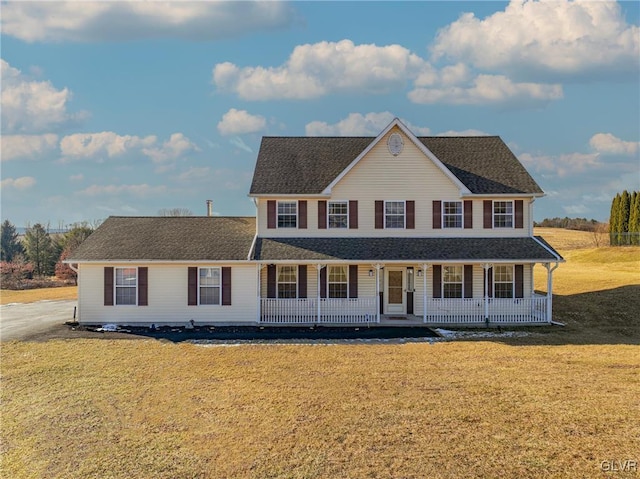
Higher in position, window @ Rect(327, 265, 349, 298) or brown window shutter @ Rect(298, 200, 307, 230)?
brown window shutter @ Rect(298, 200, 307, 230)

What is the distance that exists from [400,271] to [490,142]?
9.22 m

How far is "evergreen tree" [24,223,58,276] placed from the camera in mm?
45656

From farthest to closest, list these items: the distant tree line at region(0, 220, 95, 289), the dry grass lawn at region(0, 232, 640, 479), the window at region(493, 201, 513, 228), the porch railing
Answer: the distant tree line at region(0, 220, 95, 289)
the window at region(493, 201, 513, 228)
the porch railing
the dry grass lawn at region(0, 232, 640, 479)

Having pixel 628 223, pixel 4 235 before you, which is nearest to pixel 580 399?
pixel 628 223

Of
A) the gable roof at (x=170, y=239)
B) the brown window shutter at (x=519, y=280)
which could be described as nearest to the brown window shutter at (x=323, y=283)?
the gable roof at (x=170, y=239)

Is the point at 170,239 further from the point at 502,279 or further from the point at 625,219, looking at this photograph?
the point at 625,219

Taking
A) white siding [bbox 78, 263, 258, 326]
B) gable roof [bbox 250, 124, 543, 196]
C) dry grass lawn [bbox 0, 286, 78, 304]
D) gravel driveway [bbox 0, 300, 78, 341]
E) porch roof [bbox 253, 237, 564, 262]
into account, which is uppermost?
gable roof [bbox 250, 124, 543, 196]

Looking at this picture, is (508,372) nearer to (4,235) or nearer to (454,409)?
(454,409)

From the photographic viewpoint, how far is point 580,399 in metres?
9.62

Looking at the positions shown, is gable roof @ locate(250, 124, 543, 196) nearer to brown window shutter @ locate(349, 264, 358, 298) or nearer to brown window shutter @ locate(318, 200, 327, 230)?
brown window shutter @ locate(318, 200, 327, 230)

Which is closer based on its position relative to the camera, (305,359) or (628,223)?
(305,359)

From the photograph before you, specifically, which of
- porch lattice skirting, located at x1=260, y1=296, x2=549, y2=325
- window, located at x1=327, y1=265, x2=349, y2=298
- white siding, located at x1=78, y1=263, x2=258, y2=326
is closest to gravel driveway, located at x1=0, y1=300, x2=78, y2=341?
white siding, located at x1=78, y1=263, x2=258, y2=326

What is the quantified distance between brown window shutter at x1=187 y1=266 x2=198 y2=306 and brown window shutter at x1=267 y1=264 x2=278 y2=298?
3033 mm

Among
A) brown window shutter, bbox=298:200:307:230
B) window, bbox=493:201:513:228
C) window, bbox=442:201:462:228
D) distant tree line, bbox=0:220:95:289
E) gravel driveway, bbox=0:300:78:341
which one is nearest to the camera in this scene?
gravel driveway, bbox=0:300:78:341
